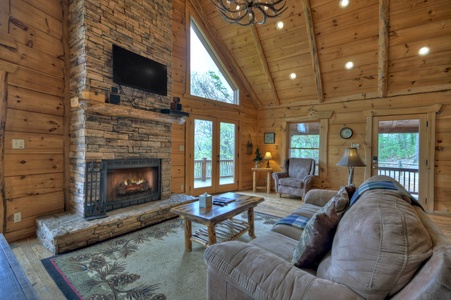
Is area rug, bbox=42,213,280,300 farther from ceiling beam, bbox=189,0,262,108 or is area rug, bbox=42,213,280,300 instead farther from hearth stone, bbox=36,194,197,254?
ceiling beam, bbox=189,0,262,108

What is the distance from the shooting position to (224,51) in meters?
Answer: 5.70

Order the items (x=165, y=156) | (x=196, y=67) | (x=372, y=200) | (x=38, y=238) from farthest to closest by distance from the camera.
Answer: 1. (x=196, y=67)
2. (x=165, y=156)
3. (x=38, y=238)
4. (x=372, y=200)

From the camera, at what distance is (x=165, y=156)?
414cm

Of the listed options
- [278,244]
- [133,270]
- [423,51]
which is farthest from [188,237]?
[423,51]

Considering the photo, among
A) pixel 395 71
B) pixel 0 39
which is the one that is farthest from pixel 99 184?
pixel 395 71

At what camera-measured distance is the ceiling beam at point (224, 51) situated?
511 centimetres

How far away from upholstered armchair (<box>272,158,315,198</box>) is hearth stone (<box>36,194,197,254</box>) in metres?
3.00

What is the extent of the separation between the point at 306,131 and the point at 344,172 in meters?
1.42

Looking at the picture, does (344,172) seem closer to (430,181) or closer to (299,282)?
(430,181)

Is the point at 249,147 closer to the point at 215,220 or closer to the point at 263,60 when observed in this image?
the point at 263,60

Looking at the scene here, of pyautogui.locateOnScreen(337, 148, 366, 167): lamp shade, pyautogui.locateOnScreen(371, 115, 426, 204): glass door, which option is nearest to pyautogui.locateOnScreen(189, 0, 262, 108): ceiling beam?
pyautogui.locateOnScreen(371, 115, 426, 204): glass door

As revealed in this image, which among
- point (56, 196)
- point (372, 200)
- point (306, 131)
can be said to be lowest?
point (56, 196)

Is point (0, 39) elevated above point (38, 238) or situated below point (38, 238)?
above

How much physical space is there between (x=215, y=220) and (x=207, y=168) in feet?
10.3
